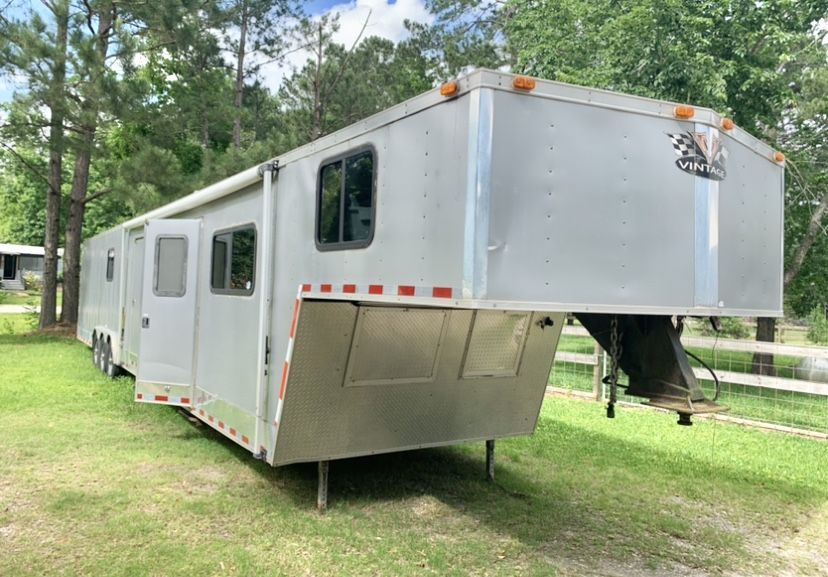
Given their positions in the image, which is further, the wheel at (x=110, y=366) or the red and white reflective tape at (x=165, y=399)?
the wheel at (x=110, y=366)

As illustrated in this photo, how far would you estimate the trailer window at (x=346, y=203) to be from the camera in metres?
3.86

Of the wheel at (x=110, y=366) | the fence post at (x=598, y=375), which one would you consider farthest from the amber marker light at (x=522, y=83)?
the wheel at (x=110, y=366)

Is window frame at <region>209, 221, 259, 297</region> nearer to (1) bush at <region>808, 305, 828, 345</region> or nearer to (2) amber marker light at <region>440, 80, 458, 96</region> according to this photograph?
(2) amber marker light at <region>440, 80, 458, 96</region>

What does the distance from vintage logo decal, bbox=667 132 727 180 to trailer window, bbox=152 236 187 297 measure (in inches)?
186

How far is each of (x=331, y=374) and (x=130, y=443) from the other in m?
3.09

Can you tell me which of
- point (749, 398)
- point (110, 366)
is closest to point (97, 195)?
point (110, 366)

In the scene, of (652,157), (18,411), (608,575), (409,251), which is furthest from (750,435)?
(18,411)

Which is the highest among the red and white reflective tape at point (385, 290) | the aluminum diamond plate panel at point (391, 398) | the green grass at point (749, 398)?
the red and white reflective tape at point (385, 290)

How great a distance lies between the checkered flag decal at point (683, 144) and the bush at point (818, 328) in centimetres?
1118

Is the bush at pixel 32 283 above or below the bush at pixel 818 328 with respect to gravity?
above

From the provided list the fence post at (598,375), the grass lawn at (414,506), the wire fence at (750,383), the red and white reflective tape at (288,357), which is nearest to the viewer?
the grass lawn at (414,506)

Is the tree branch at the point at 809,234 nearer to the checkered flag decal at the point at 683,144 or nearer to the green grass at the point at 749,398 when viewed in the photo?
the green grass at the point at 749,398

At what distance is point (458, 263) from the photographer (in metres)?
3.11

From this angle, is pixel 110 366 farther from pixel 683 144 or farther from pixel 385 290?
pixel 683 144
